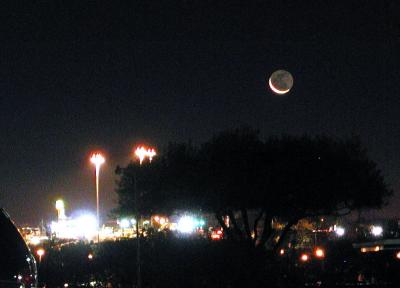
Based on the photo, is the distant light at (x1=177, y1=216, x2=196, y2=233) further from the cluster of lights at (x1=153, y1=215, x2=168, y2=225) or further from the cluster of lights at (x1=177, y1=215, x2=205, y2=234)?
the cluster of lights at (x1=153, y1=215, x2=168, y2=225)

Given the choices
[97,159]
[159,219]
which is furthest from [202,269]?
[159,219]

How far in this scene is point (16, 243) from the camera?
383 inches

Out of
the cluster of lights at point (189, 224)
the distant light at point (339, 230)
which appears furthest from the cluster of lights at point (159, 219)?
the distant light at point (339, 230)

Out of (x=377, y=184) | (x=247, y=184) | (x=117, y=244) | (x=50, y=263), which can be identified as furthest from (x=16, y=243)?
(x=377, y=184)

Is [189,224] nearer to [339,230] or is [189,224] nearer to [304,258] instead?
[304,258]

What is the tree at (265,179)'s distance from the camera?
42.3 m

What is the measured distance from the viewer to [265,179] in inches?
1661

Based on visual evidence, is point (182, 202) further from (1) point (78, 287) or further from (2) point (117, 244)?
(1) point (78, 287)

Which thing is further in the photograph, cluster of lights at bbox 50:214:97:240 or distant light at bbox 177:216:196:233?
cluster of lights at bbox 50:214:97:240

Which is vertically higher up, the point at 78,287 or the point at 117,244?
the point at 117,244

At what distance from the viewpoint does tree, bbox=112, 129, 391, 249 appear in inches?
1667

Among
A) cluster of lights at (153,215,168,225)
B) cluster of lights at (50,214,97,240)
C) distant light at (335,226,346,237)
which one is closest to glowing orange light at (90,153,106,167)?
cluster of lights at (153,215,168,225)

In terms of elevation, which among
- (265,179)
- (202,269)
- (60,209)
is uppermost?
(60,209)

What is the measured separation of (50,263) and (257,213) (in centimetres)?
1527
